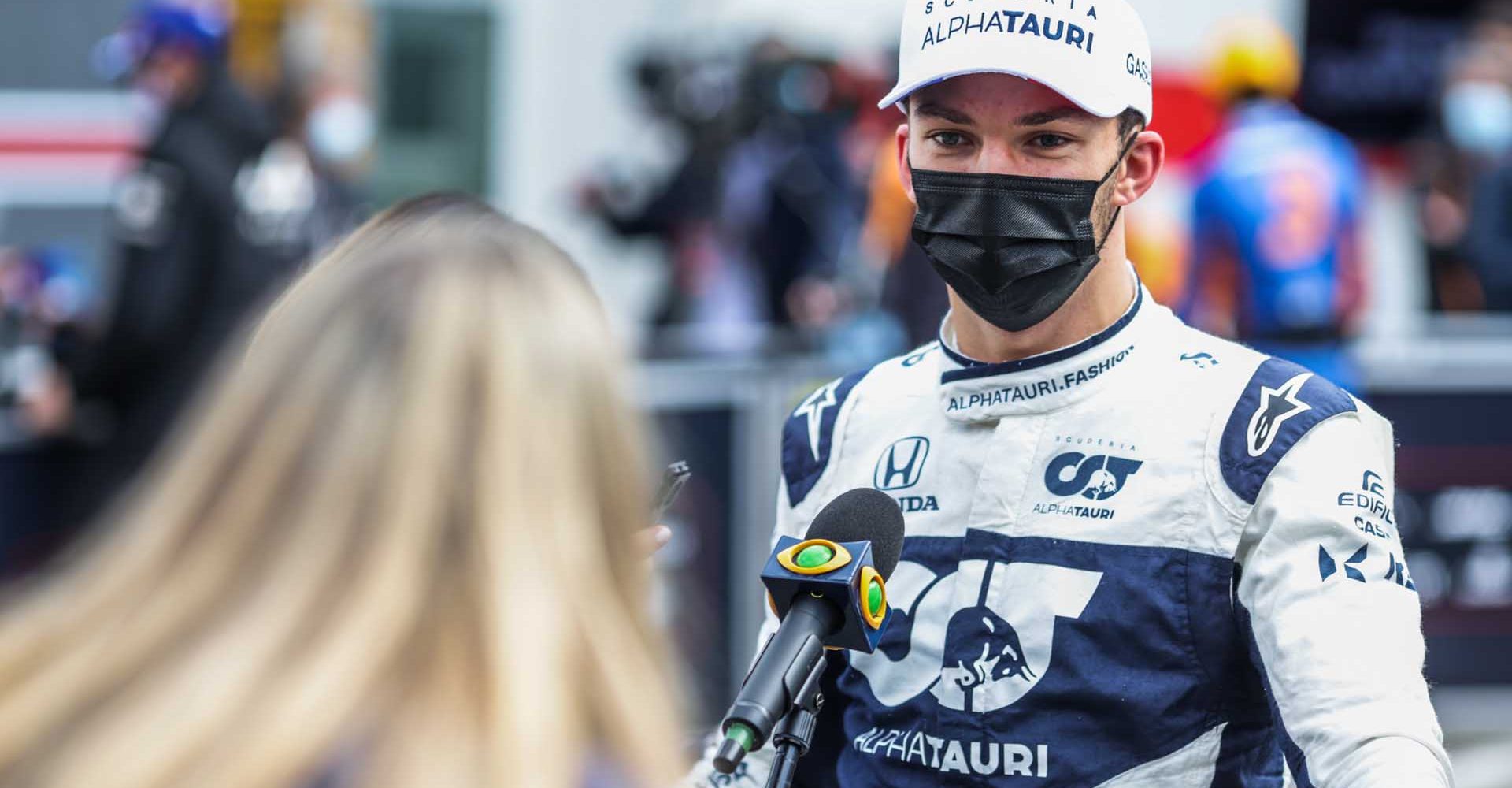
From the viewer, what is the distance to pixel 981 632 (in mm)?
2486

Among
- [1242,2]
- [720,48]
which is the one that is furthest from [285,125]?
[1242,2]

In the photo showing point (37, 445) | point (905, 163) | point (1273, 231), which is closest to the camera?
point (905, 163)

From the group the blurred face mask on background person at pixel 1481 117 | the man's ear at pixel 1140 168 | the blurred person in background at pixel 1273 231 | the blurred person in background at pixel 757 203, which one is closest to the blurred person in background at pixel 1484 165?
the blurred face mask on background person at pixel 1481 117

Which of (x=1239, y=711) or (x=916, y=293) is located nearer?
(x=1239, y=711)

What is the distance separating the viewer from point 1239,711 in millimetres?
2387

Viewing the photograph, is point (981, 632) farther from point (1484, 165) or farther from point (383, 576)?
point (1484, 165)

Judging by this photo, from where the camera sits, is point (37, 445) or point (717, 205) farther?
point (717, 205)

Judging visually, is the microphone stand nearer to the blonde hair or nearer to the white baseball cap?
the blonde hair

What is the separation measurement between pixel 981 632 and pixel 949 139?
0.70 m

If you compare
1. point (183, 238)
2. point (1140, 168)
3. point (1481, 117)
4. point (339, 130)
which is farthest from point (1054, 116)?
point (1481, 117)

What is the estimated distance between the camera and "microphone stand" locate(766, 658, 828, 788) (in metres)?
2.23

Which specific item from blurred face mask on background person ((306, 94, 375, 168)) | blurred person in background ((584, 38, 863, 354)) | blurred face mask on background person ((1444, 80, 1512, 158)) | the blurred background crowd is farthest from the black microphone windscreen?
blurred face mask on background person ((1444, 80, 1512, 158))

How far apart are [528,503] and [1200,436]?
122 centimetres

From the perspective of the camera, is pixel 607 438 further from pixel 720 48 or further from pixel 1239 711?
pixel 720 48
